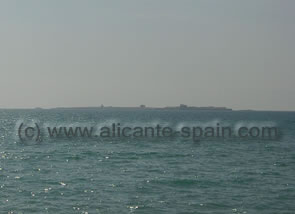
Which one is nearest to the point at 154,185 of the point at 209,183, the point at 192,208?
the point at 209,183

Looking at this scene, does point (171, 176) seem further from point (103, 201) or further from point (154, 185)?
point (103, 201)

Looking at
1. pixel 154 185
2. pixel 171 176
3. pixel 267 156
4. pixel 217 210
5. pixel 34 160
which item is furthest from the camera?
pixel 267 156

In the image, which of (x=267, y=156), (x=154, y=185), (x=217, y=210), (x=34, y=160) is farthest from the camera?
(x=267, y=156)

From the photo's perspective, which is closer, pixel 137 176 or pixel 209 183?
pixel 209 183

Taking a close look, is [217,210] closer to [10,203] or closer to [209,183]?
[209,183]

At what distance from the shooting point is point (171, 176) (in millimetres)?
26391

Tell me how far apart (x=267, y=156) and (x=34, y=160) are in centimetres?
1955

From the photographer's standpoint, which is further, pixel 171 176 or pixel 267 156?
pixel 267 156

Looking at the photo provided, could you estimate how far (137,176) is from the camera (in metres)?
26.4

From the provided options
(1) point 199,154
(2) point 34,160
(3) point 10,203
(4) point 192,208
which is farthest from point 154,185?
(1) point 199,154

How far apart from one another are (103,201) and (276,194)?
8493mm

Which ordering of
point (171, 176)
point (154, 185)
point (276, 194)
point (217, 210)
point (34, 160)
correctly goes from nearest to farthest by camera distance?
point (217, 210)
point (276, 194)
point (154, 185)
point (171, 176)
point (34, 160)

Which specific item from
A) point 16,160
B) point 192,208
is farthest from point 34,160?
point 192,208

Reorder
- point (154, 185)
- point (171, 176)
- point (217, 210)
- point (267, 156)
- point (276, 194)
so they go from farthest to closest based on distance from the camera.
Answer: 1. point (267, 156)
2. point (171, 176)
3. point (154, 185)
4. point (276, 194)
5. point (217, 210)
